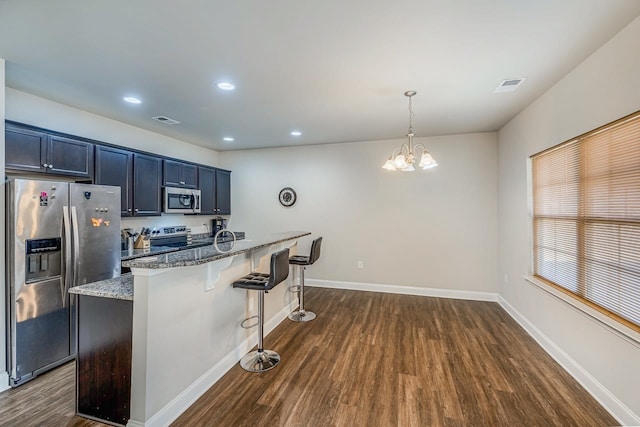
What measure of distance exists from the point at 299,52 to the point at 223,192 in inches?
160

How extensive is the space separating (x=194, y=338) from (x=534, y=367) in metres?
3.07

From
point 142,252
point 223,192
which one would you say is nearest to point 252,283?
point 142,252

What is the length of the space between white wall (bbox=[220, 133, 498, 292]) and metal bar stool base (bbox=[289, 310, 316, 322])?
147 cm

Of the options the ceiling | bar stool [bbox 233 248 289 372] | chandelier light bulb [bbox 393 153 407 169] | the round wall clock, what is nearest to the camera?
the ceiling

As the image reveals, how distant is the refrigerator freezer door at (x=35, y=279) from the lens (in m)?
2.39

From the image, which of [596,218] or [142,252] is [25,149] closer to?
[142,252]

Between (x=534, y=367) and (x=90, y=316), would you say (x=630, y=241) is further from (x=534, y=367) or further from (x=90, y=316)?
(x=90, y=316)

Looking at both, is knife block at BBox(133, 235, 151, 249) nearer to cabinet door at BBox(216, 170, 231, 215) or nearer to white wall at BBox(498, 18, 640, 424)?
cabinet door at BBox(216, 170, 231, 215)

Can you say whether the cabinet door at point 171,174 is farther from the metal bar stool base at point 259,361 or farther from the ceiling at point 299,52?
the metal bar stool base at point 259,361

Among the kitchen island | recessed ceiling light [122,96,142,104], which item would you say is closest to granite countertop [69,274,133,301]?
the kitchen island

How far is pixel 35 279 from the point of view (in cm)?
252

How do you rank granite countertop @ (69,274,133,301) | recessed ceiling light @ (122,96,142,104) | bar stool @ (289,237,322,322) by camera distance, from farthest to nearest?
bar stool @ (289,237,322,322), recessed ceiling light @ (122,96,142,104), granite countertop @ (69,274,133,301)

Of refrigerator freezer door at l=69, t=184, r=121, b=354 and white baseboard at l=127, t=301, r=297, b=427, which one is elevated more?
refrigerator freezer door at l=69, t=184, r=121, b=354

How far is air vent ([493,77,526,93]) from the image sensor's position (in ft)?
8.91
